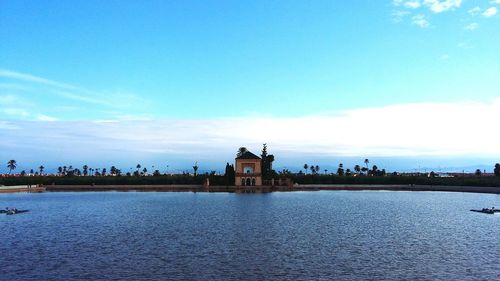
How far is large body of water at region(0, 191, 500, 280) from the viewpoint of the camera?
66.9 feet

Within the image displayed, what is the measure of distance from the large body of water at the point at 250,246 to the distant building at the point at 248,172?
47.1m

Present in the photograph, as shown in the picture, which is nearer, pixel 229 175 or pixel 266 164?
pixel 229 175

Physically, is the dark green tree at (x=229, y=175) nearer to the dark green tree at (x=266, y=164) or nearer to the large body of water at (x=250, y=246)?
the dark green tree at (x=266, y=164)

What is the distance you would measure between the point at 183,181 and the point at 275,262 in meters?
79.6

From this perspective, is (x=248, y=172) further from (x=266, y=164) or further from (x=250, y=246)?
(x=250, y=246)

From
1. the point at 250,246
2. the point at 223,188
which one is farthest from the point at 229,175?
the point at 250,246

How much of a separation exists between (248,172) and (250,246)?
66.0m

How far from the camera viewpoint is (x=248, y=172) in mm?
92688

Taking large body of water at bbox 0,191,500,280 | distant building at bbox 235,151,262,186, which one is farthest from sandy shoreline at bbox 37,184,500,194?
large body of water at bbox 0,191,500,280

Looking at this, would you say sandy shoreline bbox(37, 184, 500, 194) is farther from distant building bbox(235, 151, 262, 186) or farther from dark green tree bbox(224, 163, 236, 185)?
dark green tree bbox(224, 163, 236, 185)

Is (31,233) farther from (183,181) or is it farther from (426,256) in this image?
(183,181)

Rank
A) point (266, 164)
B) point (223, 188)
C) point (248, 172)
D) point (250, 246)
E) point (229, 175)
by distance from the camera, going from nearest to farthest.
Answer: point (250, 246), point (223, 188), point (248, 172), point (229, 175), point (266, 164)

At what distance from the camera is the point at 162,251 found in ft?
82.4

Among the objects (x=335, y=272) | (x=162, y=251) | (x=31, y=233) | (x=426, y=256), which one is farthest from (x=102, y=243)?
(x=426, y=256)
